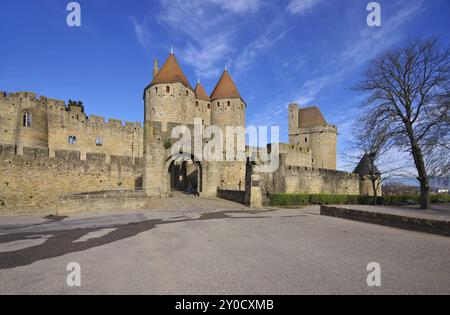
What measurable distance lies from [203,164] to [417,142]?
13326 millimetres

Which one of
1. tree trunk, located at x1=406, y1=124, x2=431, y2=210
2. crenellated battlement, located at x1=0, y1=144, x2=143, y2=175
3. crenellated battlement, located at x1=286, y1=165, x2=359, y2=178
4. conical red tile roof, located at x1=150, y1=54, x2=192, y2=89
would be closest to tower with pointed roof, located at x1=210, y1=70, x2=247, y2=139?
conical red tile roof, located at x1=150, y1=54, x2=192, y2=89

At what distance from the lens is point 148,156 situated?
672 inches

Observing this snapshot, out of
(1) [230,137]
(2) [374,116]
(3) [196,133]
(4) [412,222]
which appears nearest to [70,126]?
(3) [196,133]

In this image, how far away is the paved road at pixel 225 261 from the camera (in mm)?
3393

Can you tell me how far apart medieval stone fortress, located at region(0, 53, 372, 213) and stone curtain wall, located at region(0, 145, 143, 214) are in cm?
5

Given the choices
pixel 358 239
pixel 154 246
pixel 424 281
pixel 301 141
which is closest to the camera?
pixel 424 281

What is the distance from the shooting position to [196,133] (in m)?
18.6

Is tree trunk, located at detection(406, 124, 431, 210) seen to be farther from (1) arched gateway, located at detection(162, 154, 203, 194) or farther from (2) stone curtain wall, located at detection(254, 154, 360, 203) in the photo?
(1) arched gateway, located at detection(162, 154, 203, 194)

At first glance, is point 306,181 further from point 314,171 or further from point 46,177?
point 46,177

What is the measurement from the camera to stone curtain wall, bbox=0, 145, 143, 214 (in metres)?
17.0

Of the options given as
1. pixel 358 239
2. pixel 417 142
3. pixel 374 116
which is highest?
pixel 374 116

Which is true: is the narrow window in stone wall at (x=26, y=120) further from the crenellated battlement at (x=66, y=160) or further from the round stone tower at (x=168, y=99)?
the round stone tower at (x=168, y=99)

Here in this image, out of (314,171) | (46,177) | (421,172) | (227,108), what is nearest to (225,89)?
(227,108)

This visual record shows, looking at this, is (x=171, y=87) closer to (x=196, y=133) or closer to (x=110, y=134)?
(x=110, y=134)
